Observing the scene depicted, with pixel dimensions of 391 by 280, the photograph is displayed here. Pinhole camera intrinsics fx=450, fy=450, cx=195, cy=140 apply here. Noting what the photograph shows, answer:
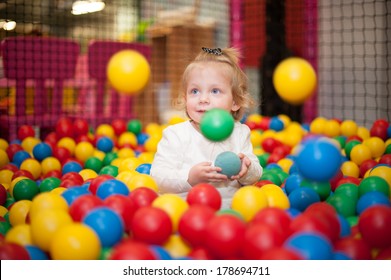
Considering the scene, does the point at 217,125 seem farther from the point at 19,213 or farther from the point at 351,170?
the point at 351,170

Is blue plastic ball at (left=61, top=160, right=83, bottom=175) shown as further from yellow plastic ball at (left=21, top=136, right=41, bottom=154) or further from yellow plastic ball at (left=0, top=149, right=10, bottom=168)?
yellow plastic ball at (left=21, top=136, right=41, bottom=154)

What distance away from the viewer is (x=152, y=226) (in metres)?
1.04

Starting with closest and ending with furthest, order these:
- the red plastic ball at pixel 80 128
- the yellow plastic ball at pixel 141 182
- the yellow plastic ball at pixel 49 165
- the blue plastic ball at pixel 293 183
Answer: the yellow plastic ball at pixel 141 182
the blue plastic ball at pixel 293 183
the yellow plastic ball at pixel 49 165
the red plastic ball at pixel 80 128

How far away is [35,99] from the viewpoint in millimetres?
3412

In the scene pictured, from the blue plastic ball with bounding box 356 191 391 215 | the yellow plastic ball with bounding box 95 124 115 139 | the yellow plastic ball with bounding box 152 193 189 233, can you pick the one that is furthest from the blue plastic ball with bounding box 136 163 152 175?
the yellow plastic ball with bounding box 95 124 115 139

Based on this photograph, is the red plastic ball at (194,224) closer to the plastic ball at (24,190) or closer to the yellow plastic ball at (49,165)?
the plastic ball at (24,190)

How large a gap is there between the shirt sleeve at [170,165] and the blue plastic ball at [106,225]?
46 cm

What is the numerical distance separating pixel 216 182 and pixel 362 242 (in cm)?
59

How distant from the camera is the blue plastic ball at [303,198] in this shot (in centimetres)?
141

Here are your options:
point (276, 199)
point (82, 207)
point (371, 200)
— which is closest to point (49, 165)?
point (82, 207)

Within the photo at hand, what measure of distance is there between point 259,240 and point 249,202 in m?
0.29

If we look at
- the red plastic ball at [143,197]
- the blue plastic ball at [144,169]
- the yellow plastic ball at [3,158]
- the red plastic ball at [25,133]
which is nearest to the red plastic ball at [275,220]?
the red plastic ball at [143,197]
